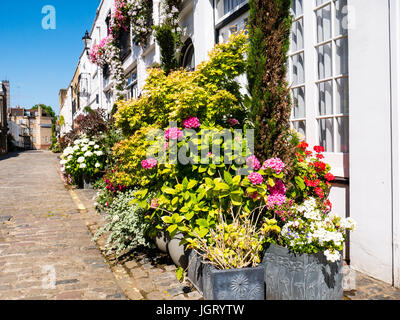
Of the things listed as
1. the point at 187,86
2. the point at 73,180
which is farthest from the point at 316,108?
the point at 73,180

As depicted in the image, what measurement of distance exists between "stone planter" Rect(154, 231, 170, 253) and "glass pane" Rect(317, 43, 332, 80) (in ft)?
9.60

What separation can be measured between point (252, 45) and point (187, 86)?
903mm

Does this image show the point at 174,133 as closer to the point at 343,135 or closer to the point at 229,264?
the point at 229,264

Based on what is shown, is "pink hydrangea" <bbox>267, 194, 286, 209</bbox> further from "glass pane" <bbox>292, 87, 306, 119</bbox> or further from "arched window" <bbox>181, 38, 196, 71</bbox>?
"arched window" <bbox>181, 38, 196, 71</bbox>

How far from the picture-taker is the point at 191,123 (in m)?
4.07

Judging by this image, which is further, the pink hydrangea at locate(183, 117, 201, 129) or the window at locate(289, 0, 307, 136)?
the window at locate(289, 0, 307, 136)

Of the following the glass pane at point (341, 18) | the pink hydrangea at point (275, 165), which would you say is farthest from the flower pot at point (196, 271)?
the glass pane at point (341, 18)

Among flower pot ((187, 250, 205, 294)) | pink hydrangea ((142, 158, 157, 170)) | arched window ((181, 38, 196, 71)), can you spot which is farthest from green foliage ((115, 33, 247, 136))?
arched window ((181, 38, 196, 71))

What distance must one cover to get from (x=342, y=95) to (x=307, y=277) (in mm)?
Result: 2351

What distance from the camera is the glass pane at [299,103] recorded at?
501 cm

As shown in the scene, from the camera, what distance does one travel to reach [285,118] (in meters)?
4.00

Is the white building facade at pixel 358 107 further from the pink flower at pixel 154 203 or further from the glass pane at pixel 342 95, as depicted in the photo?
the pink flower at pixel 154 203

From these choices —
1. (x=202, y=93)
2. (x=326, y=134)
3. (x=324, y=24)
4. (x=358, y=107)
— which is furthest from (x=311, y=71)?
(x=202, y=93)

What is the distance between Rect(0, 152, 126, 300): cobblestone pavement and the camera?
3707 millimetres
